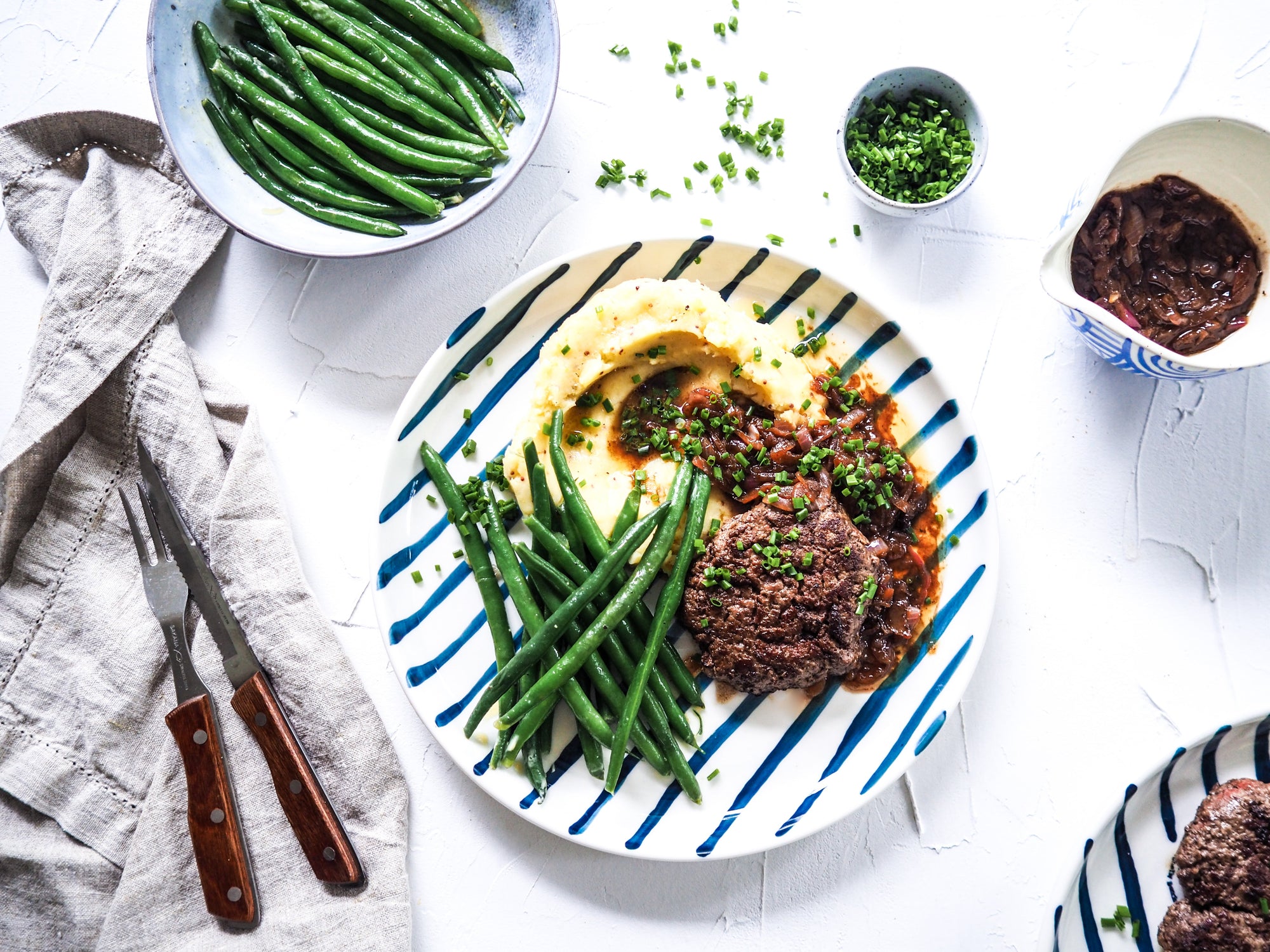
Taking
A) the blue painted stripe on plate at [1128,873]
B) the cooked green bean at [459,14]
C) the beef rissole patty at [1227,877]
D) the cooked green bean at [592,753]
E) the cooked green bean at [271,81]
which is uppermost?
the cooked green bean at [459,14]

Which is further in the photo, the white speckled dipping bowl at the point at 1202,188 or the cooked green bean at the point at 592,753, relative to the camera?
the cooked green bean at the point at 592,753

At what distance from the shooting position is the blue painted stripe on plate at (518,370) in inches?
163

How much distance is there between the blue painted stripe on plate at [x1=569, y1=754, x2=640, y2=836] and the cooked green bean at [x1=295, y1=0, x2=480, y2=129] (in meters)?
3.37

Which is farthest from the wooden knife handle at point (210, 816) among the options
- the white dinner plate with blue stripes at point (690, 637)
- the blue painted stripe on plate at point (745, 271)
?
the blue painted stripe on plate at point (745, 271)

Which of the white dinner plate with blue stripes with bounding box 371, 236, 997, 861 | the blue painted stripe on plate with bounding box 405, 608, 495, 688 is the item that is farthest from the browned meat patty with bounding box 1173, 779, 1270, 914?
the blue painted stripe on plate with bounding box 405, 608, 495, 688

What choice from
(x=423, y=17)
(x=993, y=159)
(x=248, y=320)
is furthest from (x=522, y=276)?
(x=993, y=159)

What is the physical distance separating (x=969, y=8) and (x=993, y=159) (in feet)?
2.68

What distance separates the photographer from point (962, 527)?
4.08 meters

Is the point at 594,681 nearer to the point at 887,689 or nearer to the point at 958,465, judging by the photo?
the point at 887,689

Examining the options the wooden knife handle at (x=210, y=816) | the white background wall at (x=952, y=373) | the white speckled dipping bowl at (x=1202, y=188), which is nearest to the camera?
the white speckled dipping bowl at (x=1202, y=188)

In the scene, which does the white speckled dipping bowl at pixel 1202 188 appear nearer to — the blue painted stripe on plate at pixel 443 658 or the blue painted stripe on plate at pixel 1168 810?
the blue painted stripe on plate at pixel 1168 810

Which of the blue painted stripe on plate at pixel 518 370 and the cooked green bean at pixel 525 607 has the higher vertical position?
the blue painted stripe on plate at pixel 518 370

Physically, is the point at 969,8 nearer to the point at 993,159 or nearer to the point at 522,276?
the point at 993,159

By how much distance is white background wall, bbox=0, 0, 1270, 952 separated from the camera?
430 cm
